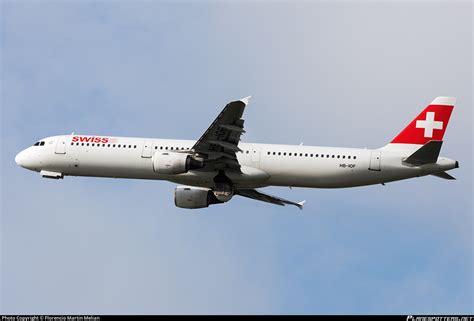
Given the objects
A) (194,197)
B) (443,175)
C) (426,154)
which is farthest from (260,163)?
(443,175)

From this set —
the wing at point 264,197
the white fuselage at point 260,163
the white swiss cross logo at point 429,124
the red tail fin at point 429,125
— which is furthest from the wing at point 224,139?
the white swiss cross logo at point 429,124

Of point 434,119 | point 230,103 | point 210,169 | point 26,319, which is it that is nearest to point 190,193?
point 210,169

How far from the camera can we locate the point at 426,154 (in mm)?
60281

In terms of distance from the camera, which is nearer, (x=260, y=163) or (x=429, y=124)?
A: (x=429, y=124)

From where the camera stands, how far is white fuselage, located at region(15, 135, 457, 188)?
62.3 metres

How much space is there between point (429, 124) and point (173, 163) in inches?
740

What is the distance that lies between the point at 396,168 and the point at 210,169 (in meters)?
13.3

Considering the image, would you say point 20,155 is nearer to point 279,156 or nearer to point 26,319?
point 279,156

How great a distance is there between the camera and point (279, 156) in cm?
6369

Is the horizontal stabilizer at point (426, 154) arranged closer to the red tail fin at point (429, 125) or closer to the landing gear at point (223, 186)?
the red tail fin at point (429, 125)

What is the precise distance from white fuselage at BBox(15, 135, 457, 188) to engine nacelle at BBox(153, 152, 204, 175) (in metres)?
1.89

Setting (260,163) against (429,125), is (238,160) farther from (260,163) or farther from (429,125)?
(429,125)

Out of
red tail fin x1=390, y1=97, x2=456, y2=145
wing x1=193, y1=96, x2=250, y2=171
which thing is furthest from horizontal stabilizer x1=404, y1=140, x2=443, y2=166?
wing x1=193, y1=96, x2=250, y2=171

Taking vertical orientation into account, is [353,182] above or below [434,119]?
below
